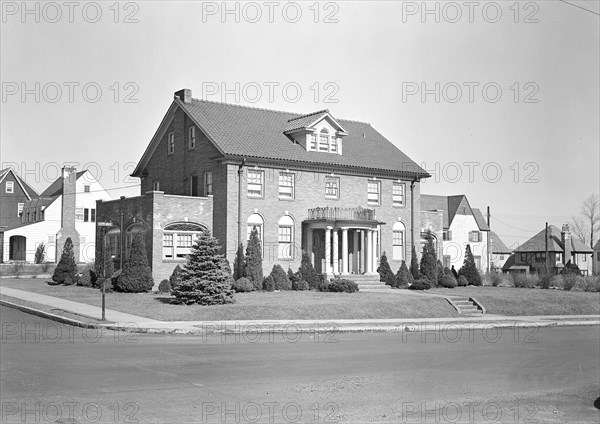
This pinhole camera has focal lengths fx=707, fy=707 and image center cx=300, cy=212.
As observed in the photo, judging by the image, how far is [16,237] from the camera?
7069 cm

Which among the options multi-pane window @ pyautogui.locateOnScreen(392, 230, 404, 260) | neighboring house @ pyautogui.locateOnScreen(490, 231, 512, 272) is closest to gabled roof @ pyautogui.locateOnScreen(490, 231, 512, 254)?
neighboring house @ pyautogui.locateOnScreen(490, 231, 512, 272)

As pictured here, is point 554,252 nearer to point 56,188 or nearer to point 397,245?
point 397,245

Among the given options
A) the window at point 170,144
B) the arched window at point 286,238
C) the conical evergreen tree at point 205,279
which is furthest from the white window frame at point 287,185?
the conical evergreen tree at point 205,279

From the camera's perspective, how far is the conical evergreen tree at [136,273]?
34.5m

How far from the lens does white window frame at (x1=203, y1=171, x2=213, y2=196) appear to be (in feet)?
130

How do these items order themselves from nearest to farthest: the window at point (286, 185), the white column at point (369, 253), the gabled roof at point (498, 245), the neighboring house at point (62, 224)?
the window at point (286, 185) → the white column at point (369, 253) → the neighboring house at point (62, 224) → the gabled roof at point (498, 245)

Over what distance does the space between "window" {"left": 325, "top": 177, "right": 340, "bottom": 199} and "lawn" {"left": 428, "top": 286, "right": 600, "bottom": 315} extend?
8.16m

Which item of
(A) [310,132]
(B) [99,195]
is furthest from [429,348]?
(B) [99,195]

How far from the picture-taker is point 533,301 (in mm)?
35469

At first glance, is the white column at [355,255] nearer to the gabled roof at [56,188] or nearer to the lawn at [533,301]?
the lawn at [533,301]

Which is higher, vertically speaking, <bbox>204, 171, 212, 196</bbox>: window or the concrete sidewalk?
<bbox>204, 171, 212, 196</bbox>: window

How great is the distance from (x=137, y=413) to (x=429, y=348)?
11.1 meters

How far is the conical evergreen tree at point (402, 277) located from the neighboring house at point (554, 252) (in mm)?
47545

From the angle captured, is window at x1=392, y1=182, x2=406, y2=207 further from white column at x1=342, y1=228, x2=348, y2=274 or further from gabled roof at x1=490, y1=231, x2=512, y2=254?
gabled roof at x1=490, y1=231, x2=512, y2=254
